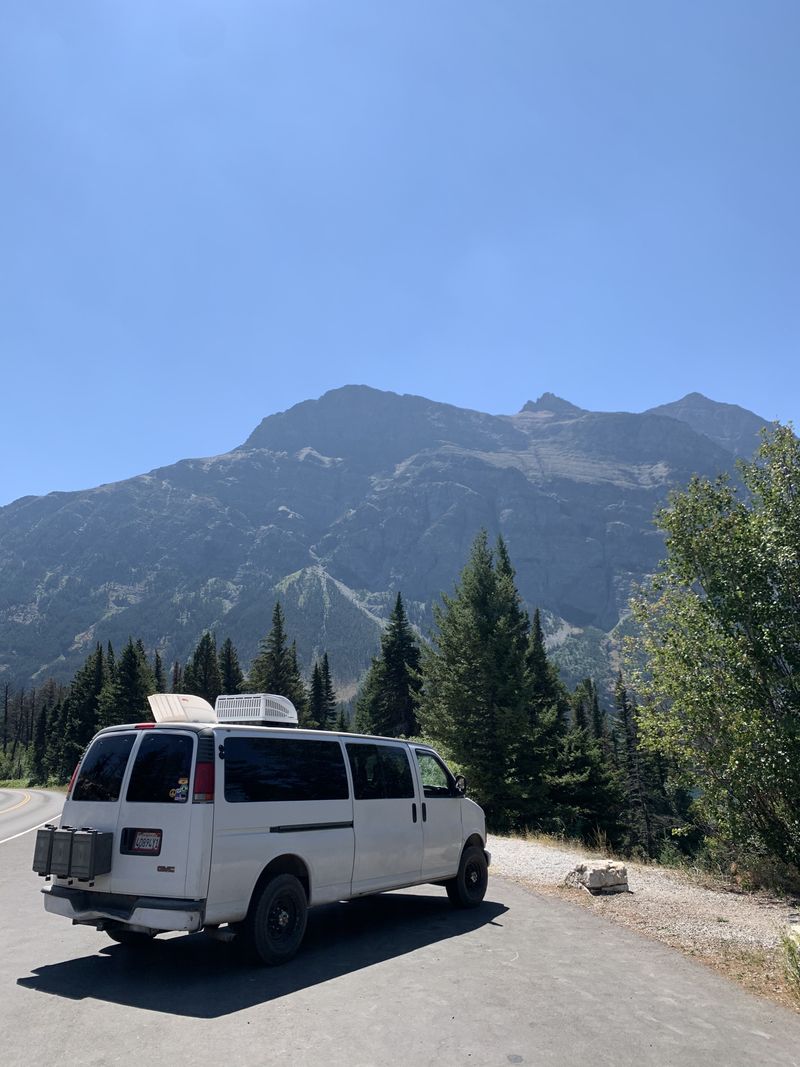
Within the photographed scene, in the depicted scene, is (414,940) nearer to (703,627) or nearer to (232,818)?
(232,818)

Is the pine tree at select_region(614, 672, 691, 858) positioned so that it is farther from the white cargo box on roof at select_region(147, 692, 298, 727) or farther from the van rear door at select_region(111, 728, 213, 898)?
the van rear door at select_region(111, 728, 213, 898)

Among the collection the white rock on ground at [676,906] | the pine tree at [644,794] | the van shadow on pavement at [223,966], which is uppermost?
the van shadow on pavement at [223,966]

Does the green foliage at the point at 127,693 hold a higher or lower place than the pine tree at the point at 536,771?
higher

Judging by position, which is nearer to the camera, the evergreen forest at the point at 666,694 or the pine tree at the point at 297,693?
the evergreen forest at the point at 666,694

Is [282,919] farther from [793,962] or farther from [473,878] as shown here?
[793,962]

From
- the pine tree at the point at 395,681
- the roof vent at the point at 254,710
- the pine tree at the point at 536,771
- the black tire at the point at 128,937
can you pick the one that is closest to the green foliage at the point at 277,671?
the pine tree at the point at 395,681

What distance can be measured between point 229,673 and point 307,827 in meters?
75.2

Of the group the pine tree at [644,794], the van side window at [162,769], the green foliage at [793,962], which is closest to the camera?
the green foliage at [793,962]

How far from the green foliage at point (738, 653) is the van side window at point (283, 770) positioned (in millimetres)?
9249

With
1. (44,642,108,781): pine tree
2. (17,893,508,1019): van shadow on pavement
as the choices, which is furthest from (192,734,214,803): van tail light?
(44,642,108,781): pine tree

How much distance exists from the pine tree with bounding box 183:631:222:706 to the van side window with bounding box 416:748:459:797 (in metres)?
67.6

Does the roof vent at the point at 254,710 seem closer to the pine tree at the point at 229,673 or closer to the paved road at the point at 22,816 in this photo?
the paved road at the point at 22,816

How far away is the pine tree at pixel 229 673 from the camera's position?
77875mm

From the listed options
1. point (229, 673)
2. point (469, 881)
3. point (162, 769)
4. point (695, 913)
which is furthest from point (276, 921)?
point (229, 673)
